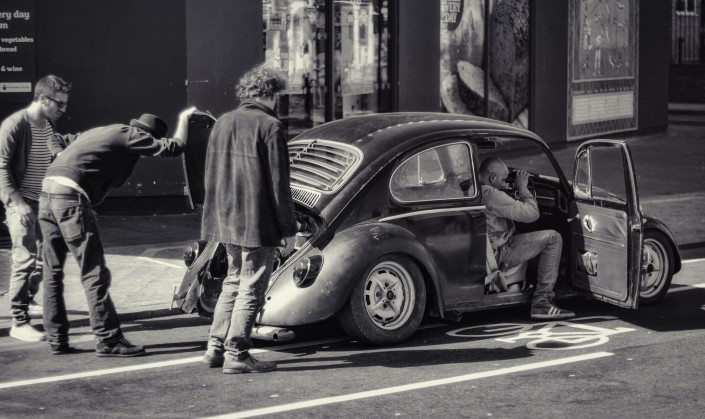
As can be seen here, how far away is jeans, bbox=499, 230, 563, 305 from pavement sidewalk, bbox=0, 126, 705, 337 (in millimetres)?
2563

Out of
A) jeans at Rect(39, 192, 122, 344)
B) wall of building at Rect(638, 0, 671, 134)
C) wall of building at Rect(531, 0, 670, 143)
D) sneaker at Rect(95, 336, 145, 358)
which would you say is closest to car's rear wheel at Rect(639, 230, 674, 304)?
sneaker at Rect(95, 336, 145, 358)

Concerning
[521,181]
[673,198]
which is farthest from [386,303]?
[673,198]

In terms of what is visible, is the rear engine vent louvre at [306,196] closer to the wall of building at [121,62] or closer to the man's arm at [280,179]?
the man's arm at [280,179]

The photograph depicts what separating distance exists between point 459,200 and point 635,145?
1343 centimetres

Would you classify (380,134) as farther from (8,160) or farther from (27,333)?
(27,333)

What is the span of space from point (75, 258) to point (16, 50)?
220 inches

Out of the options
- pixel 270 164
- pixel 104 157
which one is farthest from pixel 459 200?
pixel 104 157

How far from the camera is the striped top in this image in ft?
27.5

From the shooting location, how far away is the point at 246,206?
714cm

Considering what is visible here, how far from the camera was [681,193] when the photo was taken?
50.8 ft

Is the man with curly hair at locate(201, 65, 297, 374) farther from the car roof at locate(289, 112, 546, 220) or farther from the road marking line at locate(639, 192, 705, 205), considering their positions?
the road marking line at locate(639, 192, 705, 205)

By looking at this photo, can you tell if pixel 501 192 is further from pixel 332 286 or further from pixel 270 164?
pixel 270 164

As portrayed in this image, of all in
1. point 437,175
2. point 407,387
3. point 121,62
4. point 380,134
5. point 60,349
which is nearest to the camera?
point 407,387

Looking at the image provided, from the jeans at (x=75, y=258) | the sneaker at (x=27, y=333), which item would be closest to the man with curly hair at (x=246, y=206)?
the jeans at (x=75, y=258)
